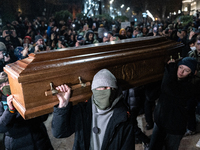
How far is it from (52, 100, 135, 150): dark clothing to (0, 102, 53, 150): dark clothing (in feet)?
2.02

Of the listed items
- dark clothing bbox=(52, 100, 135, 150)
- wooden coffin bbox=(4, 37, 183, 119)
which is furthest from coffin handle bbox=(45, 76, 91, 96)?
dark clothing bbox=(52, 100, 135, 150)

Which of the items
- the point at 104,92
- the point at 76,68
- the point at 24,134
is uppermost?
the point at 76,68

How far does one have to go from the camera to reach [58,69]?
4.67 ft

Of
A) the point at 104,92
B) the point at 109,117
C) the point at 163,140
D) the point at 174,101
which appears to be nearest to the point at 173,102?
the point at 174,101

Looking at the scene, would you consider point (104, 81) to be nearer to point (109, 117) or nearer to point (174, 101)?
point (109, 117)

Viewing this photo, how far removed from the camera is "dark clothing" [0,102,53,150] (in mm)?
1816

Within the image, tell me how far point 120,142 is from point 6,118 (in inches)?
43.9

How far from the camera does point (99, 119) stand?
1.48 m

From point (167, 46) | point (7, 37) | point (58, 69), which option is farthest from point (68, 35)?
point (58, 69)

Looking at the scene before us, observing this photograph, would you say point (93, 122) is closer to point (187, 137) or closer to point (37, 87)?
point (37, 87)

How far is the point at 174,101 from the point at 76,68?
1.33 m

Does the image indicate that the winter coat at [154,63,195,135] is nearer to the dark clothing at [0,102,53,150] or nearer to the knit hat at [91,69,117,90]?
the knit hat at [91,69,117,90]

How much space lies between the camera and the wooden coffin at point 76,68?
138 cm

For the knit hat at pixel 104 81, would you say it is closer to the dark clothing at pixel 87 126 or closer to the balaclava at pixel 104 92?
the balaclava at pixel 104 92
